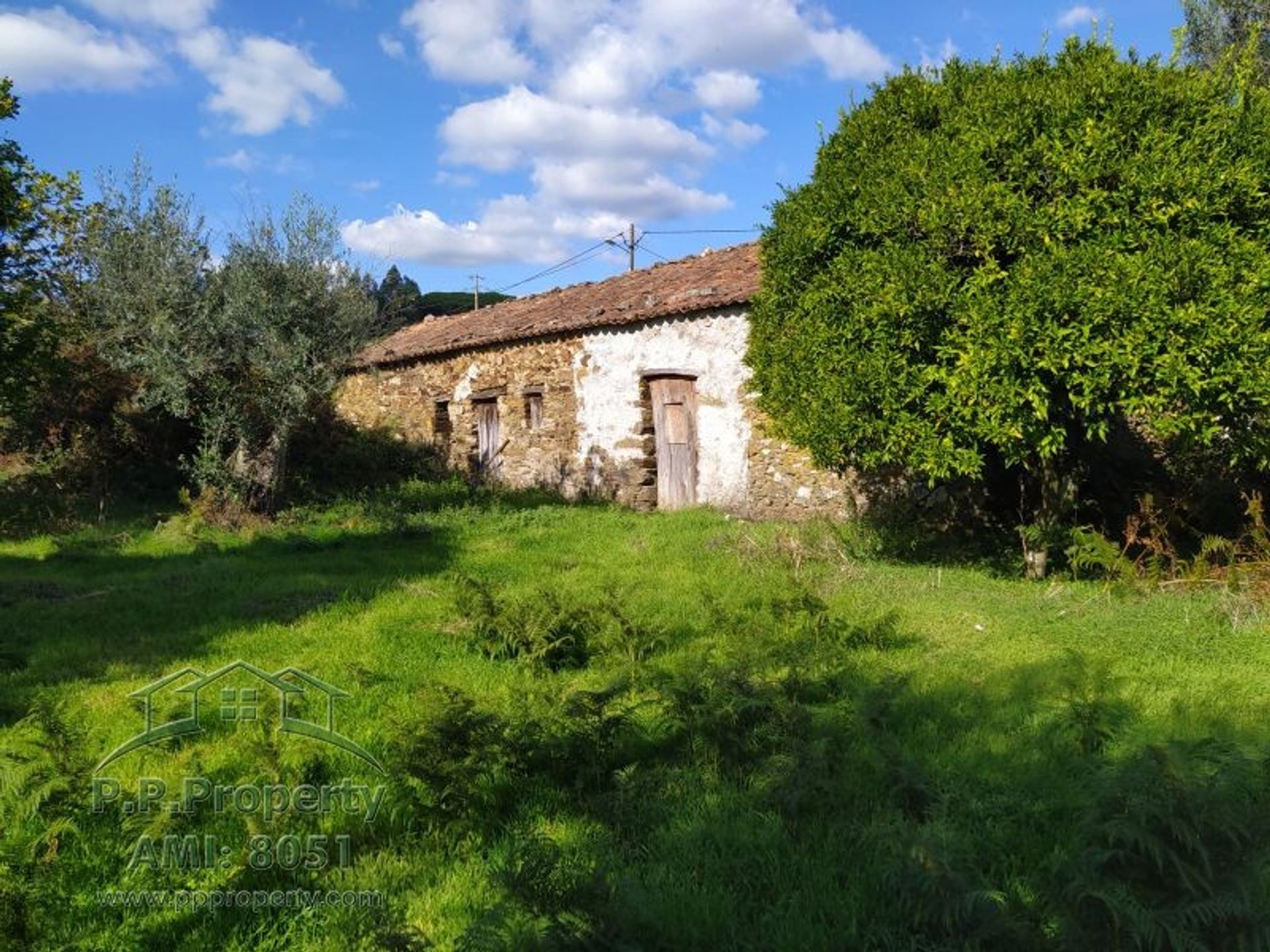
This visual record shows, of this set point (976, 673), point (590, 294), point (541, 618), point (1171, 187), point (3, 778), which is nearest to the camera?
point (3, 778)

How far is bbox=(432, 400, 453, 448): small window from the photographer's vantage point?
18281mm

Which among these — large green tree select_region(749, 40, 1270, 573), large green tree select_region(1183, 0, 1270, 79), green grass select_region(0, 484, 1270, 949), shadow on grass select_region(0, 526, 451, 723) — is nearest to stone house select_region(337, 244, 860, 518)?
large green tree select_region(749, 40, 1270, 573)

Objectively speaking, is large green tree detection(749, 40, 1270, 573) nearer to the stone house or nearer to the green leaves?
the green leaves

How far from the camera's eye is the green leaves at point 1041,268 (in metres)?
6.66

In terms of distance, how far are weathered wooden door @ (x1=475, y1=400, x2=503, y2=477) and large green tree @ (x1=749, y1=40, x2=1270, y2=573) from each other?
9421 millimetres

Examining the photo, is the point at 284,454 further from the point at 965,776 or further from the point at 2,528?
the point at 965,776

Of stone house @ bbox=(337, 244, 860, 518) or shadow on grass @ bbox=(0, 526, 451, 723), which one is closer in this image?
shadow on grass @ bbox=(0, 526, 451, 723)

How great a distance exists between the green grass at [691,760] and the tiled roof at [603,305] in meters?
6.07

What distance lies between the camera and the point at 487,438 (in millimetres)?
17312

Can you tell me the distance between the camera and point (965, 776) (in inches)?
155

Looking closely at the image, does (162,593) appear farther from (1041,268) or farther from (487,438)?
(487,438)

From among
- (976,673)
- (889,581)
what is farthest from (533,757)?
(889,581)

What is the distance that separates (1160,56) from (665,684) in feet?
22.7

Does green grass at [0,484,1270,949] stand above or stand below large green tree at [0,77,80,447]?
below
